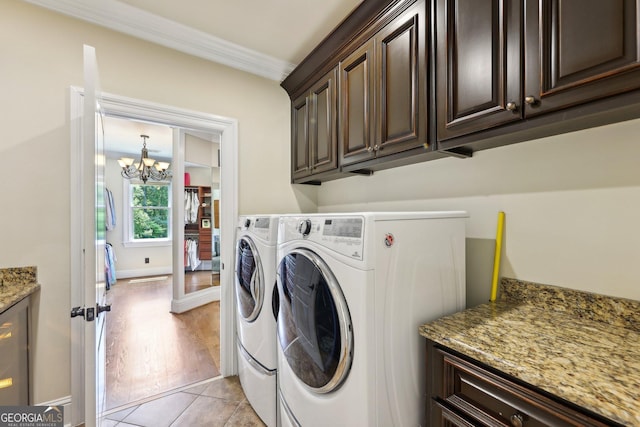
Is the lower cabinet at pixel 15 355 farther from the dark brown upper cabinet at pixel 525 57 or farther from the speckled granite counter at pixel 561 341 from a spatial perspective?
the dark brown upper cabinet at pixel 525 57

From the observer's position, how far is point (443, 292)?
122 centimetres

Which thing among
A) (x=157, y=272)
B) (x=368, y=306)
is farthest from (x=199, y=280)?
(x=368, y=306)

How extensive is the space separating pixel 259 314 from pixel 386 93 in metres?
1.53

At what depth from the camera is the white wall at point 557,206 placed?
1008mm

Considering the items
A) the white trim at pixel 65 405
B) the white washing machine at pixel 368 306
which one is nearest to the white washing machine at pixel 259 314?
the white washing machine at pixel 368 306

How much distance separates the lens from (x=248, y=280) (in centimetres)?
188

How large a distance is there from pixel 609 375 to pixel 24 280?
2677mm

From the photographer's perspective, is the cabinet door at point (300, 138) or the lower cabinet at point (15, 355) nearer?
the lower cabinet at point (15, 355)

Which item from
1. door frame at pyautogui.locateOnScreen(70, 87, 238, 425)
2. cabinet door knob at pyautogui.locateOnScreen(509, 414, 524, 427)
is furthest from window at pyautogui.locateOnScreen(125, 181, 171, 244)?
cabinet door knob at pyautogui.locateOnScreen(509, 414, 524, 427)

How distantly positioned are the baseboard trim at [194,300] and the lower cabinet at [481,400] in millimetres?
3570

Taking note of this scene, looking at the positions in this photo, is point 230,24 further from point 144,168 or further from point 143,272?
point 143,272

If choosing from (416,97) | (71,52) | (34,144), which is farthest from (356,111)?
(34,144)

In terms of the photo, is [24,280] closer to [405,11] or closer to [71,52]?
[71,52]

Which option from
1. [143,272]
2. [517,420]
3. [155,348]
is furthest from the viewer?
[143,272]
